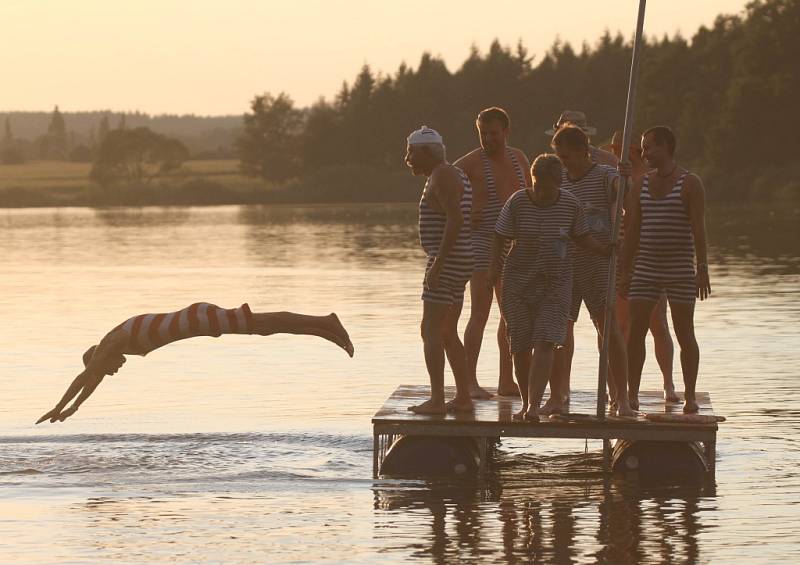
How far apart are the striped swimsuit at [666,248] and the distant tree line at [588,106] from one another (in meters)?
80.3

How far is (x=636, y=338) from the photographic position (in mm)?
12211

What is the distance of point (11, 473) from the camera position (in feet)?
40.2

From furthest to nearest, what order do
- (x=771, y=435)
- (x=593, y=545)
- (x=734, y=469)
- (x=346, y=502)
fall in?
(x=771, y=435), (x=734, y=469), (x=346, y=502), (x=593, y=545)

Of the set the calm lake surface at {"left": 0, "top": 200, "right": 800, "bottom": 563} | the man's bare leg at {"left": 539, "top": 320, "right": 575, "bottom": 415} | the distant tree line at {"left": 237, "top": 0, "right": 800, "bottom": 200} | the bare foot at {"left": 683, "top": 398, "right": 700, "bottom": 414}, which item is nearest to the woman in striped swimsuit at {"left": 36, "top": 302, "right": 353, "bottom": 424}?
the calm lake surface at {"left": 0, "top": 200, "right": 800, "bottom": 563}

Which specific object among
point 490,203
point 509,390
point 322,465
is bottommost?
point 322,465

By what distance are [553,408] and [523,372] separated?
0.37 meters

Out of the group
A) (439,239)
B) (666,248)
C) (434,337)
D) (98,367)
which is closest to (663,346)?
(666,248)

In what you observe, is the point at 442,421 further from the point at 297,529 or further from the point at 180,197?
the point at 180,197

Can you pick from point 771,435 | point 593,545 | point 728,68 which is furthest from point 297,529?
point 728,68

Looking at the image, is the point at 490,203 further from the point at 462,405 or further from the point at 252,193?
the point at 252,193

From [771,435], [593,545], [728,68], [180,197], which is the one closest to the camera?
[593,545]

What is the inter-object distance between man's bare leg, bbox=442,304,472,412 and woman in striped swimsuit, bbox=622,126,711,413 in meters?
1.20

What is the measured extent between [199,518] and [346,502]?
3.33 ft

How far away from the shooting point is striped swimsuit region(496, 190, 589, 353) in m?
11.5
